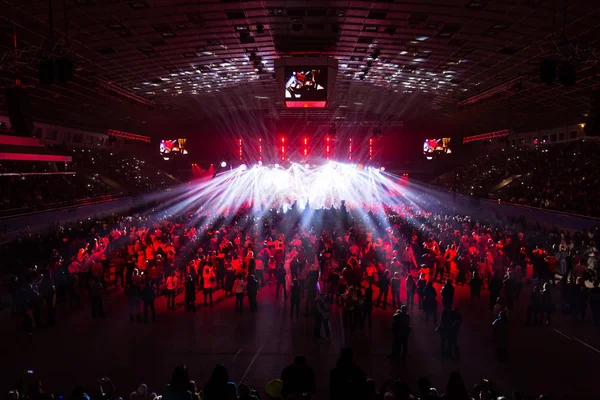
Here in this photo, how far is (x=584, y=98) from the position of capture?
19.7 m

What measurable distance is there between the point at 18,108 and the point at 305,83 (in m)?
7.62

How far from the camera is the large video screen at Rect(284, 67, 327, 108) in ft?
44.0

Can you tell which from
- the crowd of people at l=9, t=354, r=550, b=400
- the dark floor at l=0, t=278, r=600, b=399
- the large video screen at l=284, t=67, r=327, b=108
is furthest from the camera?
the large video screen at l=284, t=67, r=327, b=108

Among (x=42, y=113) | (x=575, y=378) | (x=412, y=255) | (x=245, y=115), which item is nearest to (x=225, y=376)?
(x=575, y=378)

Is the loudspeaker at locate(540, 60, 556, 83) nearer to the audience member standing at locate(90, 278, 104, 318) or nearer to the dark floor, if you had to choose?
the dark floor

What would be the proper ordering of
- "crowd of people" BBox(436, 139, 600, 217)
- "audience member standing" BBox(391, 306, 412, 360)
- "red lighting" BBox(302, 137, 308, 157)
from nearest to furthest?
"audience member standing" BBox(391, 306, 412, 360) → "crowd of people" BBox(436, 139, 600, 217) → "red lighting" BBox(302, 137, 308, 157)

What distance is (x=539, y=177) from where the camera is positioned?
2538cm

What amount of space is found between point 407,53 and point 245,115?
1651 centimetres

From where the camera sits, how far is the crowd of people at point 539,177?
20344 mm

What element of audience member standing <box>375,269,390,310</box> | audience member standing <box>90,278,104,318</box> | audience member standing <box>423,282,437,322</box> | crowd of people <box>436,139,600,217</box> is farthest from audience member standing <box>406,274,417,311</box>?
crowd of people <box>436,139,600,217</box>

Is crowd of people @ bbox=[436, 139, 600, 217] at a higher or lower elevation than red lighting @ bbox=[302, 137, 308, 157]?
lower

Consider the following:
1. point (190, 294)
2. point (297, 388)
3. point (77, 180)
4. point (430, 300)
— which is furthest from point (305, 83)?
point (77, 180)

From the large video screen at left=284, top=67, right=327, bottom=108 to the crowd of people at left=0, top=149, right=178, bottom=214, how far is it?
38.8 ft

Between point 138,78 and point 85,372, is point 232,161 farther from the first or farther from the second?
point 85,372
